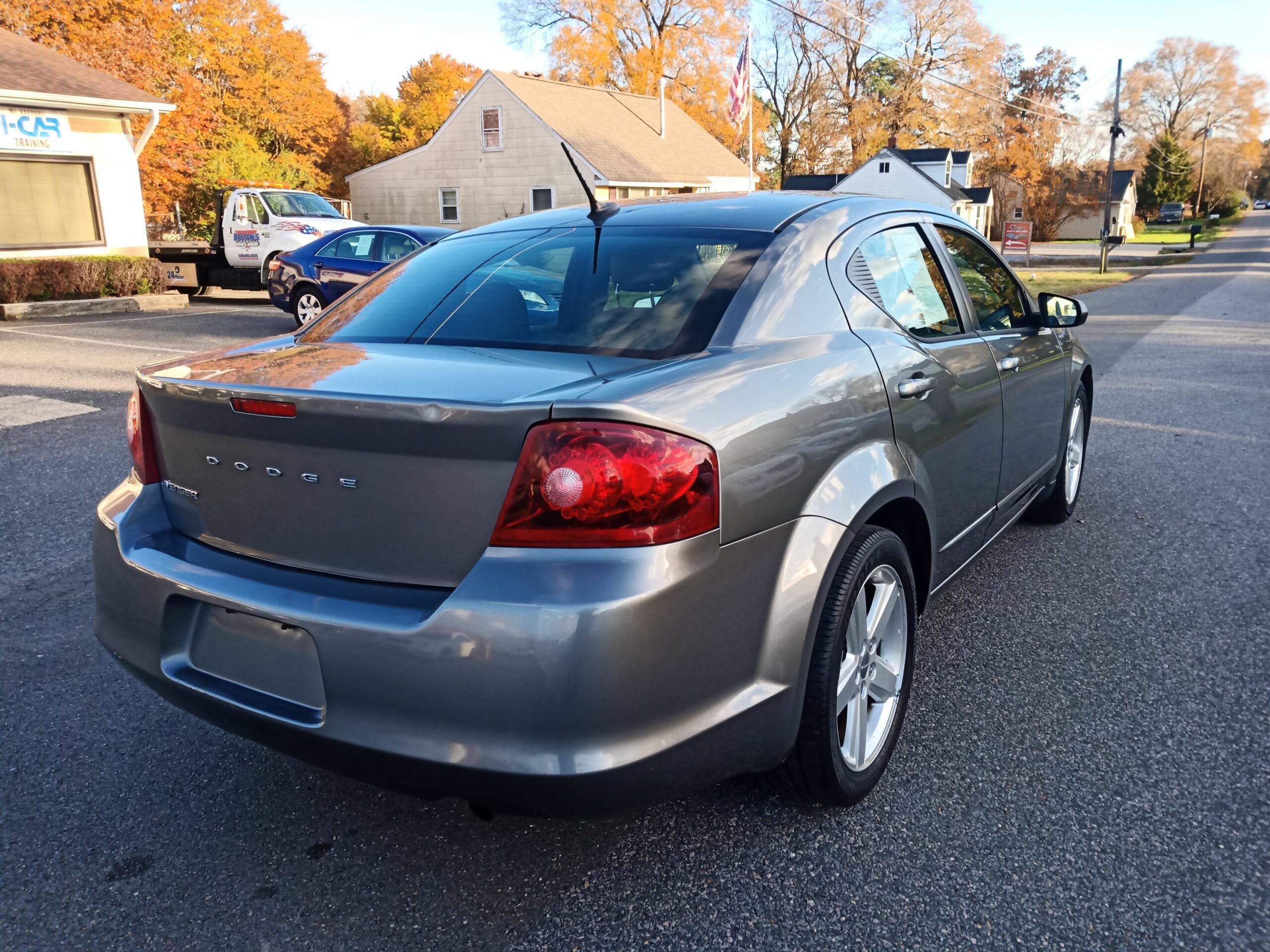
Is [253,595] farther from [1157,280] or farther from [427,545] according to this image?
[1157,280]

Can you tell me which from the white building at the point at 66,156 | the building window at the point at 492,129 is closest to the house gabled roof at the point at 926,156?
the building window at the point at 492,129

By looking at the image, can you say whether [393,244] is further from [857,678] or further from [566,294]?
[857,678]

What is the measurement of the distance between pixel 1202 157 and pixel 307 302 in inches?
4450

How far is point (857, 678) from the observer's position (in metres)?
2.62

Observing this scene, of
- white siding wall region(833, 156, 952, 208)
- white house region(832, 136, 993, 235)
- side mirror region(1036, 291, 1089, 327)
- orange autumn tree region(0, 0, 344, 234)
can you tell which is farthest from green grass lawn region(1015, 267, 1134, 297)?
orange autumn tree region(0, 0, 344, 234)

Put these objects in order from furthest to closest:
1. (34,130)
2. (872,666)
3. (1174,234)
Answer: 1. (1174,234)
2. (34,130)
3. (872,666)

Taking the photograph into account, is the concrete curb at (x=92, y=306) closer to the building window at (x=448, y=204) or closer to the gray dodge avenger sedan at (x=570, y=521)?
the gray dodge avenger sedan at (x=570, y=521)

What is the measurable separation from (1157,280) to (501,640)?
93.5ft

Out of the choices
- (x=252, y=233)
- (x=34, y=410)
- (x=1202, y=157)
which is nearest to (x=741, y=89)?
(x=252, y=233)

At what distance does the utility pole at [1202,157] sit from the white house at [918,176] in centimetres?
5442

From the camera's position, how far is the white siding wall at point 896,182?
54.3 m

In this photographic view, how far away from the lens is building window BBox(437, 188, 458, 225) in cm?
3806

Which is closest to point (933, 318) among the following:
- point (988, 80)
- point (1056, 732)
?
point (1056, 732)

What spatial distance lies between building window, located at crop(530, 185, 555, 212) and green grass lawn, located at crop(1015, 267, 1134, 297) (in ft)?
54.9
